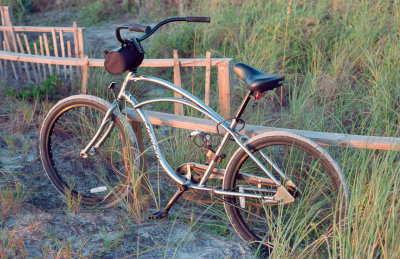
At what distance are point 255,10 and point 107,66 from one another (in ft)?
10.9

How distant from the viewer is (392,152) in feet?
8.32

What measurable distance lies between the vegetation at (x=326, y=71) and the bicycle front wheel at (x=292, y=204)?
0.26 feet

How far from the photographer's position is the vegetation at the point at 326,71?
8.18 feet

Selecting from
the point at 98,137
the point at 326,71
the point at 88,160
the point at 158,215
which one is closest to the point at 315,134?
the point at 158,215

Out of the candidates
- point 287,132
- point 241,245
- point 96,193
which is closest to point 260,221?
point 241,245

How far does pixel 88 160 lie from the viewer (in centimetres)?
392

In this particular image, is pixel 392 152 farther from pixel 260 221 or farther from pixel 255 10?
pixel 255 10

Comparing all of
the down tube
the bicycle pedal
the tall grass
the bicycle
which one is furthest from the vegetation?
the down tube

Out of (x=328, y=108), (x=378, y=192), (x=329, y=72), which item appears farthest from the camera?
(x=329, y=72)

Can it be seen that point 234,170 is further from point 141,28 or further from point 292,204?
point 141,28

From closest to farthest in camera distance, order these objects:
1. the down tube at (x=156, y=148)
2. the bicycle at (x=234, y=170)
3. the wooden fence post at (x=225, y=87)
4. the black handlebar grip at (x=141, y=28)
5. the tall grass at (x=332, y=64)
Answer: the tall grass at (x=332, y=64), the bicycle at (x=234, y=170), the black handlebar grip at (x=141, y=28), the down tube at (x=156, y=148), the wooden fence post at (x=225, y=87)

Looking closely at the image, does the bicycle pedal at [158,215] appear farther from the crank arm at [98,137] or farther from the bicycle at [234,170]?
the crank arm at [98,137]

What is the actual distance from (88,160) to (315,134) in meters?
2.14

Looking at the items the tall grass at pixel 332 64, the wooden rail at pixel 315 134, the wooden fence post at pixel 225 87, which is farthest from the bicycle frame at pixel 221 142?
the wooden fence post at pixel 225 87
